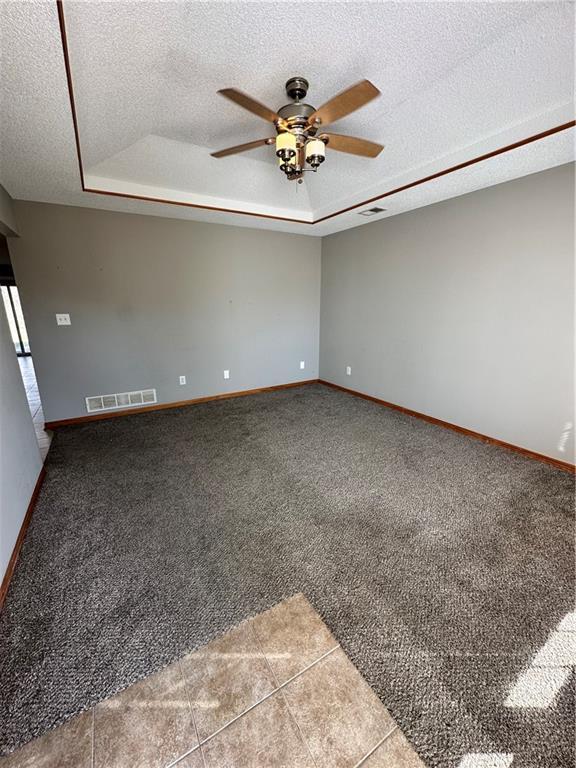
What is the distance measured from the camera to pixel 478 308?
121 inches

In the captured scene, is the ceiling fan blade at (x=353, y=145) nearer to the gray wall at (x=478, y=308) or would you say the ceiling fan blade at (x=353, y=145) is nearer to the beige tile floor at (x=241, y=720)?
the gray wall at (x=478, y=308)

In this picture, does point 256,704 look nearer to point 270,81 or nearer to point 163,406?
point 270,81

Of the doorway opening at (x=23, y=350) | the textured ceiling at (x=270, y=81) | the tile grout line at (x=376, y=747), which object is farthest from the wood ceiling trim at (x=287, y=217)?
the tile grout line at (x=376, y=747)

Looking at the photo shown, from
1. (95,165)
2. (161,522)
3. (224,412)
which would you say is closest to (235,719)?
(161,522)

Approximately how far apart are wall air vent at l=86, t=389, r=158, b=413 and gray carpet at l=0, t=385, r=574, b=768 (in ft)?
2.27

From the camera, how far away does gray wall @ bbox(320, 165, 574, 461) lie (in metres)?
2.59

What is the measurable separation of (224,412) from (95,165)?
8.89 ft

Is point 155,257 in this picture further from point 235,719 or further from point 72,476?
point 235,719

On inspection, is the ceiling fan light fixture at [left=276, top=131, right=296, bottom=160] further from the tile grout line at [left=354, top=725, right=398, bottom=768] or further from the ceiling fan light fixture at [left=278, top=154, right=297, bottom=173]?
the tile grout line at [left=354, top=725, right=398, bottom=768]

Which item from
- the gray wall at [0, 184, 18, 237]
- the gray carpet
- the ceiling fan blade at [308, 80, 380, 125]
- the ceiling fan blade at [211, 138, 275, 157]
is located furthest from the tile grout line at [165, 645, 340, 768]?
the gray wall at [0, 184, 18, 237]

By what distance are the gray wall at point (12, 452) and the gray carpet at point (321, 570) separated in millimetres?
161

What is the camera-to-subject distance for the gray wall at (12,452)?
1.74 meters

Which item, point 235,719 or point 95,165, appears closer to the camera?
point 235,719

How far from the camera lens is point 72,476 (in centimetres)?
259
